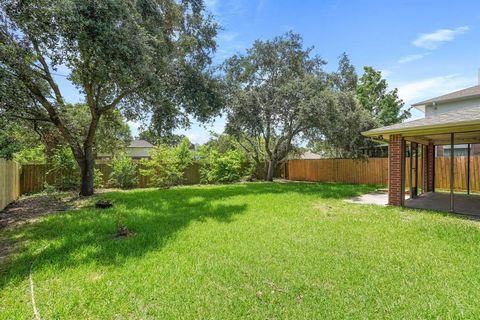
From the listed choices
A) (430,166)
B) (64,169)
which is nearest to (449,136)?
(430,166)

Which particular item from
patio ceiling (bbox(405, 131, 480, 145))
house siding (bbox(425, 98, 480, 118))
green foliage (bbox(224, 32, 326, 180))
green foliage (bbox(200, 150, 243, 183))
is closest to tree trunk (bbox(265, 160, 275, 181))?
green foliage (bbox(224, 32, 326, 180))

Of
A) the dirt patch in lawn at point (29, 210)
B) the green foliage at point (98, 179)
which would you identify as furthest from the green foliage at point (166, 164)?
the dirt patch in lawn at point (29, 210)

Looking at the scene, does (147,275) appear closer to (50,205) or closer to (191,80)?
(50,205)

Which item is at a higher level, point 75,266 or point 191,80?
point 191,80

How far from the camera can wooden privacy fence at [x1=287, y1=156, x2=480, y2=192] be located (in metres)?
12.4

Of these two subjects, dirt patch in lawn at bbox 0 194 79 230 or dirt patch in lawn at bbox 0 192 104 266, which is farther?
dirt patch in lawn at bbox 0 194 79 230

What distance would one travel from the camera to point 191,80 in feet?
36.1

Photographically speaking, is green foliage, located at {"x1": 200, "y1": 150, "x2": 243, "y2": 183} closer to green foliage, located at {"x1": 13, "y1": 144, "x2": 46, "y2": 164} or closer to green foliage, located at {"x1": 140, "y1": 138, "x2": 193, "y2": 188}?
green foliage, located at {"x1": 140, "y1": 138, "x2": 193, "y2": 188}

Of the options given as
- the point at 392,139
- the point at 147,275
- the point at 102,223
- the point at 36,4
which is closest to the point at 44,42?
the point at 36,4

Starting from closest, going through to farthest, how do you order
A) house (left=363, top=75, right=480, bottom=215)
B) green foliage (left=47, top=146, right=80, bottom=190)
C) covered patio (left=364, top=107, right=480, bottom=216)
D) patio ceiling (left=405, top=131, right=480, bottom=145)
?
1. covered patio (left=364, top=107, right=480, bottom=216)
2. house (left=363, top=75, right=480, bottom=215)
3. patio ceiling (left=405, top=131, right=480, bottom=145)
4. green foliage (left=47, top=146, right=80, bottom=190)

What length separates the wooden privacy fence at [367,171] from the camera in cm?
1241

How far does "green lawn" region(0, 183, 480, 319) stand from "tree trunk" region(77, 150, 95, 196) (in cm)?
473

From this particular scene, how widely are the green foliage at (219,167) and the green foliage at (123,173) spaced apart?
13.5 ft

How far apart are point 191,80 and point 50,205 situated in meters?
6.85
